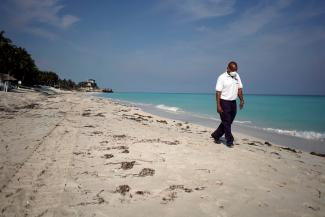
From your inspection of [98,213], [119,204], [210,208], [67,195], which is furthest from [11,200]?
[210,208]

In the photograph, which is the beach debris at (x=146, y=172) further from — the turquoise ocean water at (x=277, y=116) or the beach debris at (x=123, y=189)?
the turquoise ocean water at (x=277, y=116)

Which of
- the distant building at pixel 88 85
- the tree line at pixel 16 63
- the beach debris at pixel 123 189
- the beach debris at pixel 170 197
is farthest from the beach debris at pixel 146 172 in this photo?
the distant building at pixel 88 85

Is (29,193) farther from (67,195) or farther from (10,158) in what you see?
(10,158)

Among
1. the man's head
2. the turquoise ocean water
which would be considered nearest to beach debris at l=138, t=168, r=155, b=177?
the man's head

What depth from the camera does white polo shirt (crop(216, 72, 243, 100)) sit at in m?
5.52

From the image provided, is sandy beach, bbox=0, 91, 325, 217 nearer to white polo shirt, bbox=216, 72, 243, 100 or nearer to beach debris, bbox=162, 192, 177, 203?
beach debris, bbox=162, 192, 177, 203

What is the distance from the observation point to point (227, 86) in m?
5.53

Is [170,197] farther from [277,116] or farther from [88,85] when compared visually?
[88,85]

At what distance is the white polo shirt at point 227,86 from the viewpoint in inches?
217

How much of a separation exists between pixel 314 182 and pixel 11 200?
4.67 metres

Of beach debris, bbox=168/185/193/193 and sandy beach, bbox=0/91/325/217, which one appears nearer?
sandy beach, bbox=0/91/325/217

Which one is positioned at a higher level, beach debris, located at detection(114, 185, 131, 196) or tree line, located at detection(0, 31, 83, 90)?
tree line, located at detection(0, 31, 83, 90)

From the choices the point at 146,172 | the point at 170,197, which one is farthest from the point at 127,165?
the point at 170,197

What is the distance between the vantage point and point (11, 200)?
2598 millimetres
